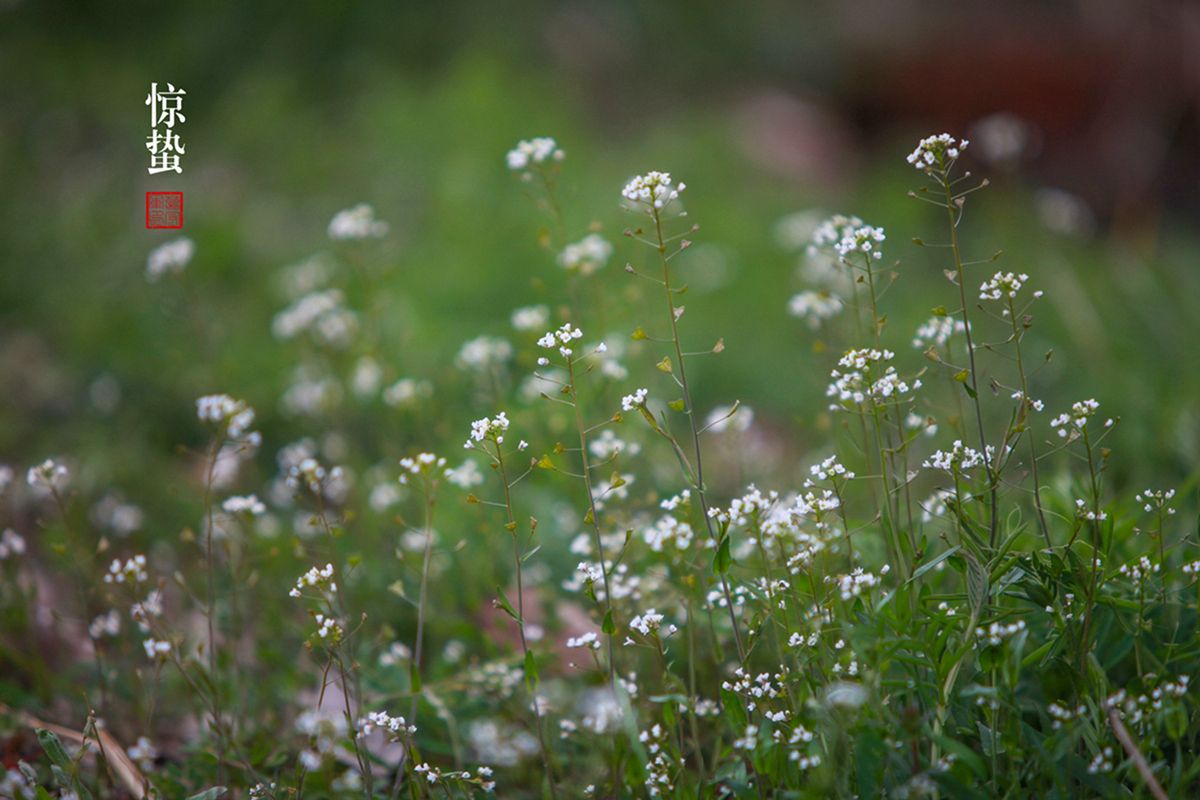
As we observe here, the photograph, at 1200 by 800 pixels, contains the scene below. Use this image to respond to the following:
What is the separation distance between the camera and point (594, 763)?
201 centimetres

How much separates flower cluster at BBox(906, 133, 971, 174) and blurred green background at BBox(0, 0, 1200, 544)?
2.66ft

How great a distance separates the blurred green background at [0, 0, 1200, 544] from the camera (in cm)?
355

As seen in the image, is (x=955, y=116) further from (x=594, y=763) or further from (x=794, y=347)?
(x=594, y=763)

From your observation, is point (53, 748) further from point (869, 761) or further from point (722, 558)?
point (869, 761)

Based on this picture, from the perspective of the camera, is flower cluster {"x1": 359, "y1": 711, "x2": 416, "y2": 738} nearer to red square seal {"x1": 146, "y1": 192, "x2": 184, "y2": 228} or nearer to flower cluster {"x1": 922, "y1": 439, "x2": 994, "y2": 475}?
flower cluster {"x1": 922, "y1": 439, "x2": 994, "y2": 475}

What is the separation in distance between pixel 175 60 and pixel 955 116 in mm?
5624

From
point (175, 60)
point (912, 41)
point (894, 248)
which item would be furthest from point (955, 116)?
point (175, 60)

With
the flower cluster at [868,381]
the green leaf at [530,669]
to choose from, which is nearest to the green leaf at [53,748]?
the green leaf at [530,669]

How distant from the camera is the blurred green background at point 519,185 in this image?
11.7ft

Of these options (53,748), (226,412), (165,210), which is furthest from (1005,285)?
(165,210)

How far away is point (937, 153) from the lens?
163 cm

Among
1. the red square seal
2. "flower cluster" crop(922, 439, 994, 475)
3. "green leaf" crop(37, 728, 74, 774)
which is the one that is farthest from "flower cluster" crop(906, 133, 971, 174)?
the red square seal

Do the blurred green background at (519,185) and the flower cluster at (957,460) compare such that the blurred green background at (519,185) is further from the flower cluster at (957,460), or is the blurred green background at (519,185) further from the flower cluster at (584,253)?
the flower cluster at (957,460)

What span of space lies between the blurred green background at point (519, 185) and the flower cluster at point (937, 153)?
812 millimetres
